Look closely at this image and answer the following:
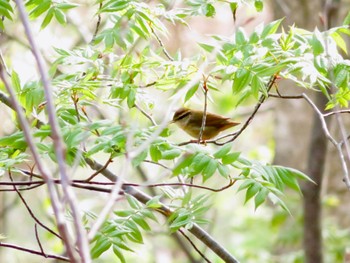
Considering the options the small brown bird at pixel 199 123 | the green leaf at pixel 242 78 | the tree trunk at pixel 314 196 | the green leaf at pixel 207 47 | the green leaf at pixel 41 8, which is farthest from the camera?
the tree trunk at pixel 314 196

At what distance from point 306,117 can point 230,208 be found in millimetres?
2184

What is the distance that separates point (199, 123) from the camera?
8.77 feet

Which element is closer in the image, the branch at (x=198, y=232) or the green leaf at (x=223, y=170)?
the green leaf at (x=223, y=170)

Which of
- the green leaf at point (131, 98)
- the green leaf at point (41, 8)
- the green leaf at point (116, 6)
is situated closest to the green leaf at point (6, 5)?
the green leaf at point (41, 8)

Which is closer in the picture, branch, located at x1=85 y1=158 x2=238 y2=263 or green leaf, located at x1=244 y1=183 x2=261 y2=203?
green leaf, located at x1=244 y1=183 x2=261 y2=203

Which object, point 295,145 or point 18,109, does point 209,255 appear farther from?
point 18,109

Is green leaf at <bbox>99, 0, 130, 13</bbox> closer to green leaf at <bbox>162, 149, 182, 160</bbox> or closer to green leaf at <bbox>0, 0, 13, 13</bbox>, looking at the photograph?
green leaf at <bbox>0, 0, 13, 13</bbox>

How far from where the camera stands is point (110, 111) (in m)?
3.93

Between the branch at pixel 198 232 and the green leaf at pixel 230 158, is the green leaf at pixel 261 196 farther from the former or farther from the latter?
the branch at pixel 198 232

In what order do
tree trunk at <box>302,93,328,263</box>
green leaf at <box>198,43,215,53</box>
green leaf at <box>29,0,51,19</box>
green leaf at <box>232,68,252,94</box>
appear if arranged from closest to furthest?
green leaf at <box>232,68,252,94</box>, green leaf at <box>198,43,215,53</box>, green leaf at <box>29,0,51,19</box>, tree trunk at <box>302,93,328,263</box>

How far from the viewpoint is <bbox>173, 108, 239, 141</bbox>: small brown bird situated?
8.61 ft

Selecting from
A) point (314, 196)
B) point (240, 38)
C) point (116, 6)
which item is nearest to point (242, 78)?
point (240, 38)

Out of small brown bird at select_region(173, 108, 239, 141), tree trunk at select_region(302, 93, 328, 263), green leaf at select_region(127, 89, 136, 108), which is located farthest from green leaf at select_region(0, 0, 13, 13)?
tree trunk at select_region(302, 93, 328, 263)

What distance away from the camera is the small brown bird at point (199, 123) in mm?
2625
